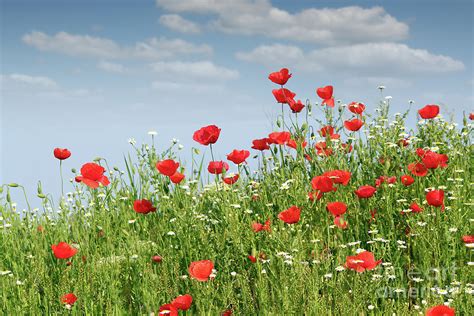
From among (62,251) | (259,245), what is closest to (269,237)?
(259,245)

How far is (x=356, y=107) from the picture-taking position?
6.15m

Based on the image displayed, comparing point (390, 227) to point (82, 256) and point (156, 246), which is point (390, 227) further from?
point (82, 256)

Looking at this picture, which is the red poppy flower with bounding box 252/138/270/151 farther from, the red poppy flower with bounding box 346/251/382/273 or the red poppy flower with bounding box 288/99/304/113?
the red poppy flower with bounding box 346/251/382/273

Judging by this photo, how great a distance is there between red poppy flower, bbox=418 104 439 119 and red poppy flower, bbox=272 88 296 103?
1.34m

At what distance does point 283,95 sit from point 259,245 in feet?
5.23

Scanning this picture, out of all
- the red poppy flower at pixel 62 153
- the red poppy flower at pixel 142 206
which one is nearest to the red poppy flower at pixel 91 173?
the red poppy flower at pixel 142 206

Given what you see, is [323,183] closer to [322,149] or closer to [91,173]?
[322,149]

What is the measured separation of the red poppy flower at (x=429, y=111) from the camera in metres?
6.10

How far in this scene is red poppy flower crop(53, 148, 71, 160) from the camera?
5.04 metres

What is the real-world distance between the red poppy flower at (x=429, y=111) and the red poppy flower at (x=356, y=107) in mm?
555

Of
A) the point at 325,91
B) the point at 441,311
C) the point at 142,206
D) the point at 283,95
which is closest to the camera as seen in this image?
the point at 441,311

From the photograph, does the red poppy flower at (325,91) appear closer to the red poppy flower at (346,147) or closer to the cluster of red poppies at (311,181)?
the cluster of red poppies at (311,181)

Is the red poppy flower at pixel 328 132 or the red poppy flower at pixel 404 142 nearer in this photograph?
the red poppy flower at pixel 328 132

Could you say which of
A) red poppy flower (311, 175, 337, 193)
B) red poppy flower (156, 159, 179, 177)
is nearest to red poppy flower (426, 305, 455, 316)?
red poppy flower (311, 175, 337, 193)
